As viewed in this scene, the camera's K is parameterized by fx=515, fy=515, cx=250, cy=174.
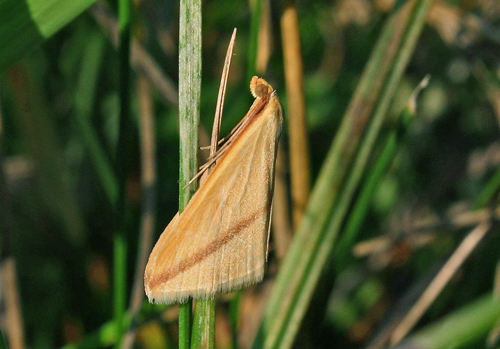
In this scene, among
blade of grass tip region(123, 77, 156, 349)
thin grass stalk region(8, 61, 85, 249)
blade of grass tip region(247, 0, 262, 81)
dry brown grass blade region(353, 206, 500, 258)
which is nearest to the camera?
blade of grass tip region(247, 0, 262, 81)

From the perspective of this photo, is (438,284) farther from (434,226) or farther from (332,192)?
(332,192)

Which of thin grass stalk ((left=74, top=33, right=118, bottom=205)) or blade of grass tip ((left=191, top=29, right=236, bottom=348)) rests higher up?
thin grass stalk ((left=74, top=33, right=118, bottom=205))

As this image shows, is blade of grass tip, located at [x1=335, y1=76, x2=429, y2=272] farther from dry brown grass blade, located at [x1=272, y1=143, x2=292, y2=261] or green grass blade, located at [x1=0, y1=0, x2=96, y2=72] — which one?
green grass blade, located at [x1=0, y1=0, x2=96, y2=72]

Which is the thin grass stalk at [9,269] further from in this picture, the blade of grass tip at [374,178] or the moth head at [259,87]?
the blade of grass tip at [374,178]

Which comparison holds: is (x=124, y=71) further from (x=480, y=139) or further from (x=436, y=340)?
(x=480, y=139)

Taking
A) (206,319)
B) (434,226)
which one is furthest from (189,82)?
(434,226)

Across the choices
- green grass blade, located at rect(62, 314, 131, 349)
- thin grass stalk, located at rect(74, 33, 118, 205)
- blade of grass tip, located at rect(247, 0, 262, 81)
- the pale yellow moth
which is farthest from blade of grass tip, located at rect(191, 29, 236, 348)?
thin grass stalk, located at rect(74, 33, 118, 205)

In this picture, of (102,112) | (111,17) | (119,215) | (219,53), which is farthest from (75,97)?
(119,215)

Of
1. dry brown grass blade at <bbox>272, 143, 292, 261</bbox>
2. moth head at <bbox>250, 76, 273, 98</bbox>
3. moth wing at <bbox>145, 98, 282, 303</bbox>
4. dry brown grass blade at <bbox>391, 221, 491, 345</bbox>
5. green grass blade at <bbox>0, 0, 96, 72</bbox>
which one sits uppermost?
green grass blade at <bbox>0, 0, 96, 72</bbox>
